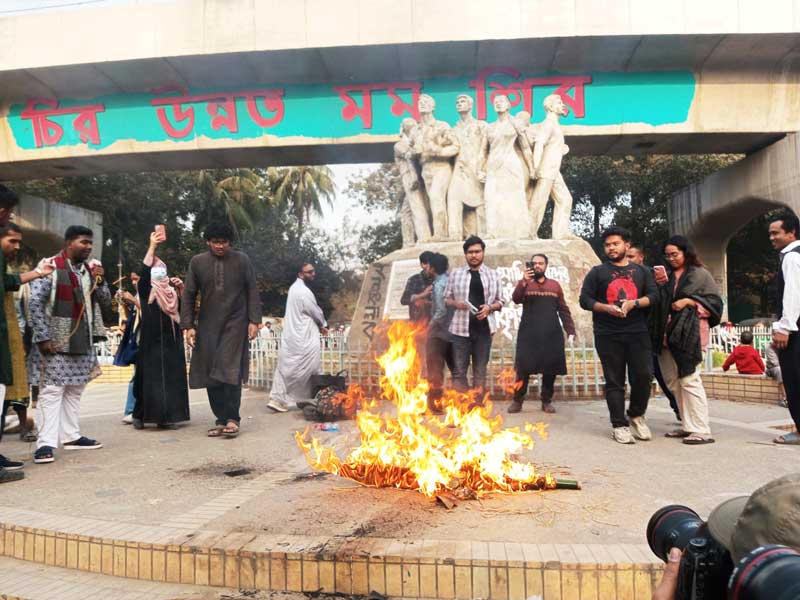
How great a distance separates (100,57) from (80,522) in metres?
15.8

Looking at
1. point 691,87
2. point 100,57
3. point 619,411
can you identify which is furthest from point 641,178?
point 619,411

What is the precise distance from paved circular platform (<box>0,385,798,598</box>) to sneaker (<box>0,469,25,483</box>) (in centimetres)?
7

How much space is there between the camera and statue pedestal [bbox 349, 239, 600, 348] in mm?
9555

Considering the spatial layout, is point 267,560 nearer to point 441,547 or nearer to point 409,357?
point 441,547

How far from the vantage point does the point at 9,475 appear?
4328mm

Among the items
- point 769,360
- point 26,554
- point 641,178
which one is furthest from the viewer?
point 641,178

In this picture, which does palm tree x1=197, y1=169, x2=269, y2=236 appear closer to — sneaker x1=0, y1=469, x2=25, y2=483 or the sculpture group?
the sculpture group

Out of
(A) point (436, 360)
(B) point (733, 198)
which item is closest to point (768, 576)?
(A) point (436, 360)

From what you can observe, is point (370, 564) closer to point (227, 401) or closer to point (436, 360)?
point (227, 401)

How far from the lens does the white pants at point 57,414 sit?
16.4ft

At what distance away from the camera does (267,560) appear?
2.77 metres

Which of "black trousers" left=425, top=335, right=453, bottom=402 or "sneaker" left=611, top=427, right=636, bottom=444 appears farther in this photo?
"black trousers" left=425, top=335, right=453, bottom=402

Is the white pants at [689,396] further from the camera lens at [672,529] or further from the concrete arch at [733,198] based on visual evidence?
the concrete arch at [733,198]

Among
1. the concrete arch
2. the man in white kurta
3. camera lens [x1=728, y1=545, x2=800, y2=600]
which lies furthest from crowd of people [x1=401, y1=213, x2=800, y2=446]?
the concrete arch
